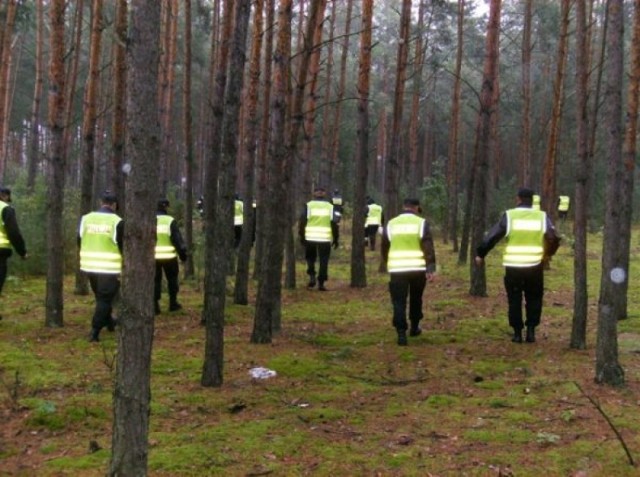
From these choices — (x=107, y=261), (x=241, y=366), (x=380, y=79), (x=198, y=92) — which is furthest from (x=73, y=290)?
(x=380, y=79)

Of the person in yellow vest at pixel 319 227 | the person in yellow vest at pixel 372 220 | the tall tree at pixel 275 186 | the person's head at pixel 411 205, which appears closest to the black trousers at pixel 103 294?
the tall tree at pixel 275 186

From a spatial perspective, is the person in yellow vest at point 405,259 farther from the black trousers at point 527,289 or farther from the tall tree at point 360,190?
the tall tree at point 360,190

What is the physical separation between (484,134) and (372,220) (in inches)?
360

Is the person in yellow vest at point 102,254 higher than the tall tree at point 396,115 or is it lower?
lower

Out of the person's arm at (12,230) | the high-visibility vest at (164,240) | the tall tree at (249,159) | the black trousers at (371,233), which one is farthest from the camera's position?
the black trousers at (371,233)

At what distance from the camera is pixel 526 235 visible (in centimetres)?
874

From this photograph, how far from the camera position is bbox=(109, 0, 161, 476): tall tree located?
11.9ft

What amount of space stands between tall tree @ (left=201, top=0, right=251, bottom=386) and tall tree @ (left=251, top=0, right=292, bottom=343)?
155 cm

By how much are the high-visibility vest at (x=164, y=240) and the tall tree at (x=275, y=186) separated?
9.06ft

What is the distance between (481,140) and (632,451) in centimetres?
867

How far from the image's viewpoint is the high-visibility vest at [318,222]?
13.5 m

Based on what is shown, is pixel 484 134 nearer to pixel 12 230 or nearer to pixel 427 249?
pixel 427 249

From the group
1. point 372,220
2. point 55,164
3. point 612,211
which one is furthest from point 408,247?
point 372,220

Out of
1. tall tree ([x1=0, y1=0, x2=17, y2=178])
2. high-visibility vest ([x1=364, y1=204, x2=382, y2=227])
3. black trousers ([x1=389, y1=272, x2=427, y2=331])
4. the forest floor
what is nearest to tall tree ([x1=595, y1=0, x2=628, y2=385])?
the forest floor
